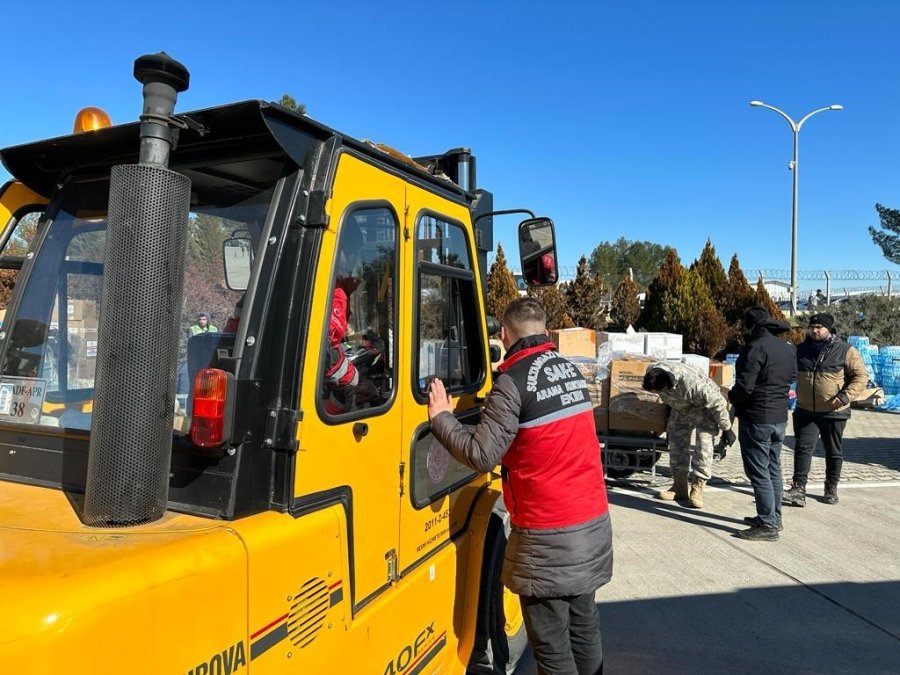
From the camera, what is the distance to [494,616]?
311 cm

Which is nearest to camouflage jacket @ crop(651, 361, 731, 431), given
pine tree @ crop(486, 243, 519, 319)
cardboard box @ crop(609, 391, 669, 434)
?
cardboard box @ crop(609, 391, 669, 434)

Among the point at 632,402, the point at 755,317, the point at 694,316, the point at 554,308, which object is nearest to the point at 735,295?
the point at 694,316

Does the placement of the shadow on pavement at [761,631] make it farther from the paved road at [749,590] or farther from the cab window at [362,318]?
the cab window at [362,318]

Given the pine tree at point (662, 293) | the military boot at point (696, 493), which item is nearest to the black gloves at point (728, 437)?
the military boot at point (696, 493)

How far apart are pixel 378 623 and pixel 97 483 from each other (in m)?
1.03

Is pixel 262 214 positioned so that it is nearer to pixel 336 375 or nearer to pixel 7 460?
pixel 336 375

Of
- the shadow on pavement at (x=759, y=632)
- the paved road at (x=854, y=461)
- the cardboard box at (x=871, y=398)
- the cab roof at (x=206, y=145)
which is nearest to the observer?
the cab roof at (x=206, y=145)

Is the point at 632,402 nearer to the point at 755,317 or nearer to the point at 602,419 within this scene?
the point at 602,419

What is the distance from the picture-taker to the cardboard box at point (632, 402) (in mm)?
7078

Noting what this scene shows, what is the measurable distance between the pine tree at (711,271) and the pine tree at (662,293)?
3.59ft

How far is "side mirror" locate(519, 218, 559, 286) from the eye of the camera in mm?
3518

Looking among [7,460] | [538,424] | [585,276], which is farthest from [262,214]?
[585,276]

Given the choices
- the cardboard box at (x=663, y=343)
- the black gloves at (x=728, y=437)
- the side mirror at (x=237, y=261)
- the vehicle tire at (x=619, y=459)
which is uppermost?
the side mirror at (x=237, y=261)

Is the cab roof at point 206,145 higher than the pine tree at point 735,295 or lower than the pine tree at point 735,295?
lower
